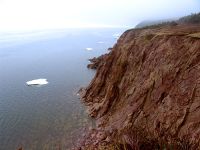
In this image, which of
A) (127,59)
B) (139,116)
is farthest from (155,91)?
(127,59)

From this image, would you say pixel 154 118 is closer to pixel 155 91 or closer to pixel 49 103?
pixel 155 91

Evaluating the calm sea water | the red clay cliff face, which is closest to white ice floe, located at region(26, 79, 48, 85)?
the calm sea water

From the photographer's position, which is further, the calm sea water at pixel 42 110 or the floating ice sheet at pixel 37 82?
the floating ice sheet at pixel 37 82

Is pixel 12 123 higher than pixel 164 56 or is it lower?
lower

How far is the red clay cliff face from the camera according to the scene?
2723 centimetres

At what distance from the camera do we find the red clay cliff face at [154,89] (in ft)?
89.4

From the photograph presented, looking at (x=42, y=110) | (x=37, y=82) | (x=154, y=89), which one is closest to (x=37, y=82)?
(x=37, y=82)

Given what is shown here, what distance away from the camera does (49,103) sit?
48719 mm

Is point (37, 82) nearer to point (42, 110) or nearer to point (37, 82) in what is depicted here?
point (37, 82)

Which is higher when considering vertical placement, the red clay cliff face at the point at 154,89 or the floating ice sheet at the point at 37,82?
the red clay cliff face at the point at 154,89

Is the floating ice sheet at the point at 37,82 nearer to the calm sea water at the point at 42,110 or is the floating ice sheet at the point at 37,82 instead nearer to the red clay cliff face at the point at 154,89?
the calm sea water at the point at 42,110

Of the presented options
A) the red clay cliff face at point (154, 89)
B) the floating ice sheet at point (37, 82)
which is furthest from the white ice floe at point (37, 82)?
the red clay cliff face at point (154, 89)

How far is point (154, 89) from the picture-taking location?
3338 centimetres

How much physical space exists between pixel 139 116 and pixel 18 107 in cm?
2148
